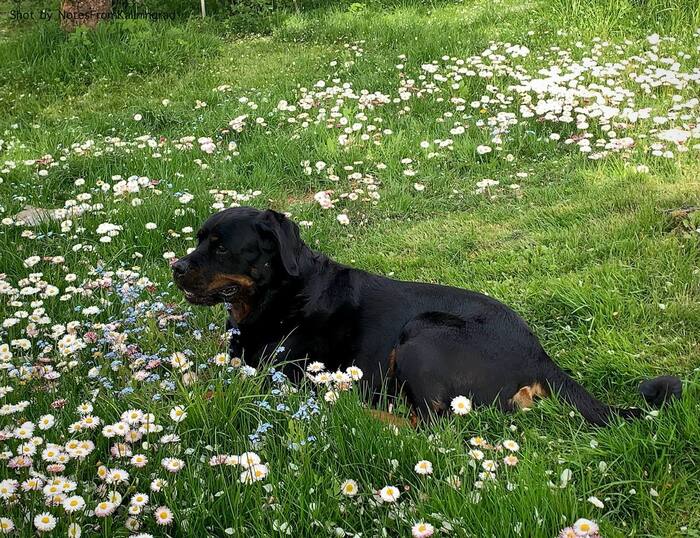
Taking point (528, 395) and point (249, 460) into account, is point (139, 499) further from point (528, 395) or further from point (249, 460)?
point (528, 395)

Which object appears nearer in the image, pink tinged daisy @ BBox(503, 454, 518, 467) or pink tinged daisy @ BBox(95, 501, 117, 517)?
pink tinged daisy @ BBox(95, 501, 117, 517)

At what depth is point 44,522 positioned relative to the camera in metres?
2.10

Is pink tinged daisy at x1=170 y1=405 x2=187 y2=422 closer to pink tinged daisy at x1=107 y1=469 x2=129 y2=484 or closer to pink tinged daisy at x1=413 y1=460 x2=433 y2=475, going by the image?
pink tinged daisy at x1=107 y1=469 x2=129 y2=484

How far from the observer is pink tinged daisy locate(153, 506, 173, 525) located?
2210mm

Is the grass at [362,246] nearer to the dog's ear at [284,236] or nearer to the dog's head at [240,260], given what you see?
the dog's head at [240,260]

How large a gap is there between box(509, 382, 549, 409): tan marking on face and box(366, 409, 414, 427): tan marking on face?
1.62ft

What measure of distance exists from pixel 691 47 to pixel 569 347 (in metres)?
5.27

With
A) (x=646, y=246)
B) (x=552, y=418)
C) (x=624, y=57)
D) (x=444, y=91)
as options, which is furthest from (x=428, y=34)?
(x=552, y=418)

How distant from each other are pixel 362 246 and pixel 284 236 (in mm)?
1733

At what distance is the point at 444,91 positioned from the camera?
297 inches

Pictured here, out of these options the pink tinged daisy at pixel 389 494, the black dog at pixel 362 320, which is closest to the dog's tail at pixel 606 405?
the black dog at pixel 362 320

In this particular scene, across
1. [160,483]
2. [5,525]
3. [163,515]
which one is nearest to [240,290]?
[160,483]

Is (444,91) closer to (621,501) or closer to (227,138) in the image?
(227,138)

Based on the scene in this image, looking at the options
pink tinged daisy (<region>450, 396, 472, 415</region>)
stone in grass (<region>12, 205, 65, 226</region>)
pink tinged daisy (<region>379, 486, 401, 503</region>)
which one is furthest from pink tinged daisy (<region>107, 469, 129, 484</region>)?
stone in grass (<region>12, 205, 65, 226</region>)
